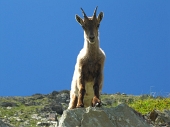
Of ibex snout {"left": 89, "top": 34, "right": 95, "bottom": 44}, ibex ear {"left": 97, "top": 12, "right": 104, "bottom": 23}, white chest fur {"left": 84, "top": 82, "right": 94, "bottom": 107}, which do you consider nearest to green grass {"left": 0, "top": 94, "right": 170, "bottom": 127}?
white chest fur {"left": 84, "top": 82, "right": 94, "bottom": 107}

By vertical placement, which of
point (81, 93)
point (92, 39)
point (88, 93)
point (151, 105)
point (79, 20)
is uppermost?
point (151, 105)

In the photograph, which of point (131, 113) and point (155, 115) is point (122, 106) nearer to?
point (131, 113)

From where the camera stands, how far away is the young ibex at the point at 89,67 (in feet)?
33.6

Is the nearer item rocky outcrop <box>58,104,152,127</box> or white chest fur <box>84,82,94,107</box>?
rocky outcrop <box>58,104,152,127</box>

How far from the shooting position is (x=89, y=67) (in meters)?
10.4

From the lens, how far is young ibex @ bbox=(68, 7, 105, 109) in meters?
10.2

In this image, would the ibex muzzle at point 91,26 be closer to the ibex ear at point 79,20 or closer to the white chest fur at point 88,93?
the ibex ear at point 79,20

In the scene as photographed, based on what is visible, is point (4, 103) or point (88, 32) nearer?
point (88, 32)

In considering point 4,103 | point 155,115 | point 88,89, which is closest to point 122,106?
point 88,89

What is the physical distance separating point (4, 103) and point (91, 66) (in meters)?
18.9

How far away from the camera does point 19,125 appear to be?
808 inches

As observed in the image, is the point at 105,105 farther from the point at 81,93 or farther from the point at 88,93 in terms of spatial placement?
the point at 81,93

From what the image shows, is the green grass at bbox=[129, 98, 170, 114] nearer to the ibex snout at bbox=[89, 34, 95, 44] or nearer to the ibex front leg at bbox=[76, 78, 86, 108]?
the ibex snout at bbox=[89, 34, 95, 44]

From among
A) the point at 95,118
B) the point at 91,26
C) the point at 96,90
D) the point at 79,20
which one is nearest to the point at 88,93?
the point at 96,90
